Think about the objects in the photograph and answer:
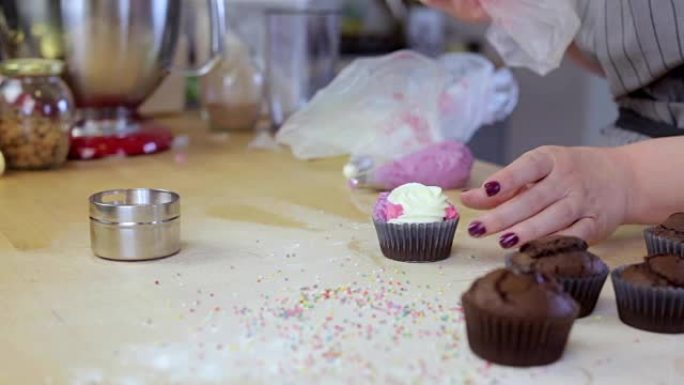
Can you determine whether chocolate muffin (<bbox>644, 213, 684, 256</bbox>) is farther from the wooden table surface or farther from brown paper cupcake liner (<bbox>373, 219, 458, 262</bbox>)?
brown paper cupcake liner (<bbox>373, 219, 458, 262</bbox>)

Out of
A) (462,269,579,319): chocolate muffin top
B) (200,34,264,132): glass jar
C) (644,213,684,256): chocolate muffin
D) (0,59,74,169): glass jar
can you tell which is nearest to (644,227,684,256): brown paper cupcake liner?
(644,213,684,256): chocolate muffin

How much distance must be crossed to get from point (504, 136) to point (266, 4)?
0.75 metres

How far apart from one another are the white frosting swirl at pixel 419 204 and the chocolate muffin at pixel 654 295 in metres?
0.21

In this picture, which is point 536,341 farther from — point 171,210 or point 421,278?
point 171,210

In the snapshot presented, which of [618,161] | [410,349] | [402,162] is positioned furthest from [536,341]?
[402,162]

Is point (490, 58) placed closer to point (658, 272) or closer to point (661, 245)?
point (661, 245)

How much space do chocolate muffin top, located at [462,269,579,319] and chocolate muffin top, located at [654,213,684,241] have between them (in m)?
0.23

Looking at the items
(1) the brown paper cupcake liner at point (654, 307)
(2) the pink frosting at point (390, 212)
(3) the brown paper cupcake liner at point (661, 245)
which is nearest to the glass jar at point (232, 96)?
(2) the pink frosting at point (390, 212)

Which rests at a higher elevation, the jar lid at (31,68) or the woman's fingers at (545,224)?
the jar lid at (31,68)

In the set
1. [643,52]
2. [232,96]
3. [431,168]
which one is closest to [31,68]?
[232,96]

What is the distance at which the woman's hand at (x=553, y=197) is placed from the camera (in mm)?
914

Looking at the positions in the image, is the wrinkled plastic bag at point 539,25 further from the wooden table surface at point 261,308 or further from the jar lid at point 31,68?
the jar lid at point 31,68

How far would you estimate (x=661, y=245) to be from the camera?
2.82ft

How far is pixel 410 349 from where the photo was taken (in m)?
0.67
